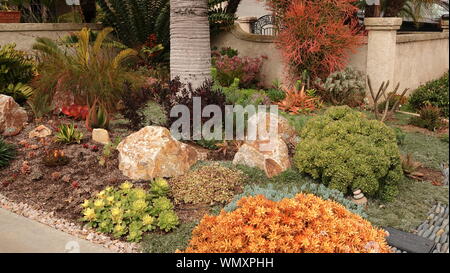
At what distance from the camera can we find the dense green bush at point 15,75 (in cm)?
814

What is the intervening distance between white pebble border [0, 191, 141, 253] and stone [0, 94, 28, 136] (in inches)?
75.5

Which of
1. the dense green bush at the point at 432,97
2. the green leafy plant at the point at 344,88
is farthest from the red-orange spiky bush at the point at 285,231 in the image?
the dense green bush at the point at 432,97

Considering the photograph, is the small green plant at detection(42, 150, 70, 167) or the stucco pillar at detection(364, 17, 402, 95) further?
the stucco pillar at detection(364, 17, 402, 95)

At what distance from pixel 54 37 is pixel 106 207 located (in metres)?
7.68

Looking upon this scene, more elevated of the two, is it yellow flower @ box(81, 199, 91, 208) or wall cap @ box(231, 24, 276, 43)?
wall cap @ box(231, 24, 276, 43)

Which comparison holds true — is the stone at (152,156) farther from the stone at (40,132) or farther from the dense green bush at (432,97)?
the dense green bush at (432,97)

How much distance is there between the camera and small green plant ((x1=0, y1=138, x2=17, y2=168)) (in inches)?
234

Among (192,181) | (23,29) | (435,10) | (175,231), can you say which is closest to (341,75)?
(192,181)

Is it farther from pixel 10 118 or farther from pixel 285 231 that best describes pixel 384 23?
pixel 285 231

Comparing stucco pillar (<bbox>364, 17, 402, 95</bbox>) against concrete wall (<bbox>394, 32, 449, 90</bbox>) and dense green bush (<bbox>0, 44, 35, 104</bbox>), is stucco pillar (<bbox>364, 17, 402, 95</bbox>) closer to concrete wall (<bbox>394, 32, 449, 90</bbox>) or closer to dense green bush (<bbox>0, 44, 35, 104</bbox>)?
concrete wall (<bbox>394, 32, 449, 90</bbox>)

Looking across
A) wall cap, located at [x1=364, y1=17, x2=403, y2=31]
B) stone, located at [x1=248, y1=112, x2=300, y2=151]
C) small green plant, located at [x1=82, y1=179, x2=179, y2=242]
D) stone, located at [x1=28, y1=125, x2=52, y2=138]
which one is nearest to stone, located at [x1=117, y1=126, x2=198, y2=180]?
small green plant, located at [x1=82, y1=179, x2=179, y2=242]

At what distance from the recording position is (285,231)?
3.31 meters

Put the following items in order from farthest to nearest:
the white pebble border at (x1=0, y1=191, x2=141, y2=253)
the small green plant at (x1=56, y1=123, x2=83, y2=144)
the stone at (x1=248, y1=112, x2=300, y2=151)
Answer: the small green plant at (x1=56, y1=123, x2=83, y2=144)
the stone at (x1=248, y1=112, x2=300, y2=151)
the white pebble border at (x1=0, y1=191, x2=141, y2=253)

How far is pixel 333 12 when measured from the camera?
31.7ft
